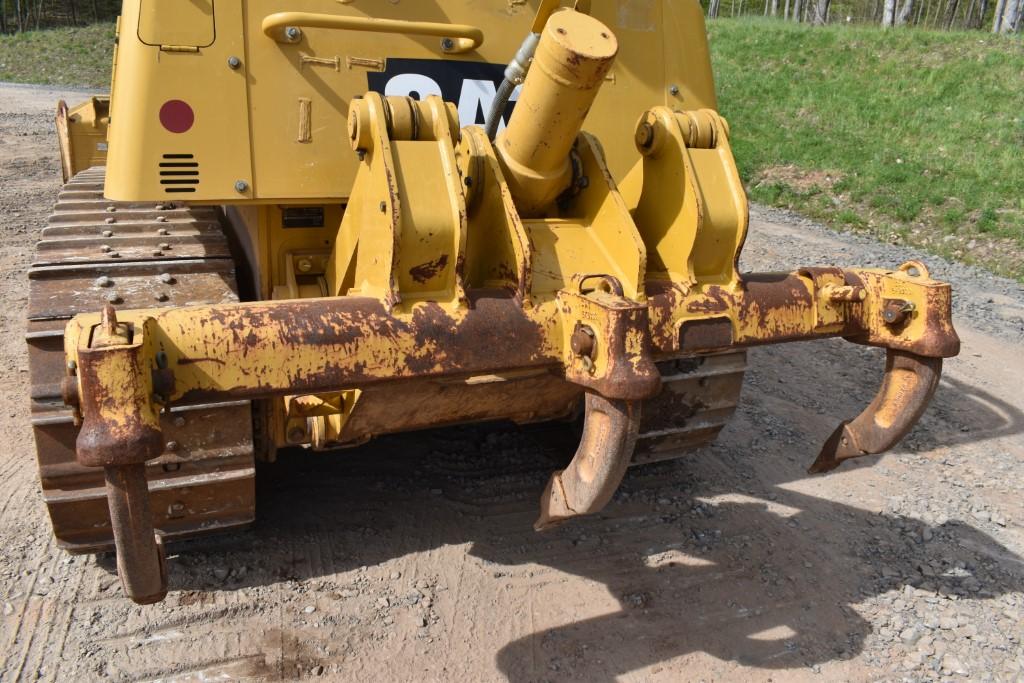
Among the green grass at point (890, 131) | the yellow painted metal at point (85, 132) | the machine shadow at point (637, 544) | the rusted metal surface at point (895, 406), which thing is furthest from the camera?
the green grass at point (890, 131)

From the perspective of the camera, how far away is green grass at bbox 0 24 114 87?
87.9ft

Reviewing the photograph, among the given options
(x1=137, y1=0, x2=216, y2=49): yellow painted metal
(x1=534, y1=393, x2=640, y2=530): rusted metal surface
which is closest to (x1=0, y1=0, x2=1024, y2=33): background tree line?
(x1=137, y1=0, x2=216, y2=49): yellow painted metal

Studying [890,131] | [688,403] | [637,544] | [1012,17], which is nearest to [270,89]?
[688,403]

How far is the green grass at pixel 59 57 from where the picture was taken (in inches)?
1055

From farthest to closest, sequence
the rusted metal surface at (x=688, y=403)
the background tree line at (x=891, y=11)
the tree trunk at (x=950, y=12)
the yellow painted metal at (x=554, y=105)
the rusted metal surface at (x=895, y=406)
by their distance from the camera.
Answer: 1. the tree trunk at (x=950, y=12)
2. the background tree line at (x=891, y=11)
3. the rusted metal surface at (x=688, y=403)
4. the rusted metal surface at (x=895, y=406)
5. the yellow painted metal at (x=554, y=105)

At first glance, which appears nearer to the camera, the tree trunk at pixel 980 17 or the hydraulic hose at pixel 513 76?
the hydraulic hose at pixel 513 76

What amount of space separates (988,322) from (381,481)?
18.2 feet

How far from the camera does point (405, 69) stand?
3164 millimetres

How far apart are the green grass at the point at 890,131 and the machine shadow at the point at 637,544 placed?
6152 mm

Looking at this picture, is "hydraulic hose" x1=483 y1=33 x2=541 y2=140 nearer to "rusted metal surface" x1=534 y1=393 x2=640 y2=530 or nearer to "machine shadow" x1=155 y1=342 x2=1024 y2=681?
"rusted metal surface" x1=534 y1=393 x2=640 y2=530

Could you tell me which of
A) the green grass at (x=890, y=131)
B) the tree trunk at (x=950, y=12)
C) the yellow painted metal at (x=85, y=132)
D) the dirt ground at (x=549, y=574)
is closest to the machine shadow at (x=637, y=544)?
the dirt ground at (x=549, y=574)

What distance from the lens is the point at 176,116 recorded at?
288cm

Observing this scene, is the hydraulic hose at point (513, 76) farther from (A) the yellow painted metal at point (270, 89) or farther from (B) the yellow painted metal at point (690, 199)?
(B) the yellow painted metal at point (690, 199)

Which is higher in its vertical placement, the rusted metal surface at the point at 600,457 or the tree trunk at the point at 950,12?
the rusted metal surface at the point at 600,457
